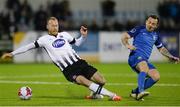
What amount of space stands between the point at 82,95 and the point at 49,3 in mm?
16985

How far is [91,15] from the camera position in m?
32.3

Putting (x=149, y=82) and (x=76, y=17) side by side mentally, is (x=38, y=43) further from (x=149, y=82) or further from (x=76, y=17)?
(x=76, y=17)

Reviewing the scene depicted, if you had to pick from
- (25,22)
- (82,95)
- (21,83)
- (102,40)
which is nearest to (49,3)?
(25,22)

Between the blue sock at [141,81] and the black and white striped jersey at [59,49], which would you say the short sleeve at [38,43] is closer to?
the black and white striped jersey at [59,49]

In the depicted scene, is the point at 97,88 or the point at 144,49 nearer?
the point at 97,88

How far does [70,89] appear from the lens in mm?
15992

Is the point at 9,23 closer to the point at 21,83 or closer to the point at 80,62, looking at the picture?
the point at 21,83

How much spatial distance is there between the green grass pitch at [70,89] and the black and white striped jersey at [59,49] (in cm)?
84

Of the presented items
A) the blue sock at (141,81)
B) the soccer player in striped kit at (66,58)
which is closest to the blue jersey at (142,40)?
the blue sock at (141,81)

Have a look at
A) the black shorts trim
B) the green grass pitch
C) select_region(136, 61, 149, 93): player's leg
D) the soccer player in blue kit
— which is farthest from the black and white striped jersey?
select_region(136, 61, 149, 93): player's leg

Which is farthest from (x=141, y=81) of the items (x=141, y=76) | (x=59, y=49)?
(x=59, y=49)

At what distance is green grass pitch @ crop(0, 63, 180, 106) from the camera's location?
1245cm

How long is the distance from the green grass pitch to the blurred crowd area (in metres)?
7.57

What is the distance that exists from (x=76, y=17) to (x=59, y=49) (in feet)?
60.3
